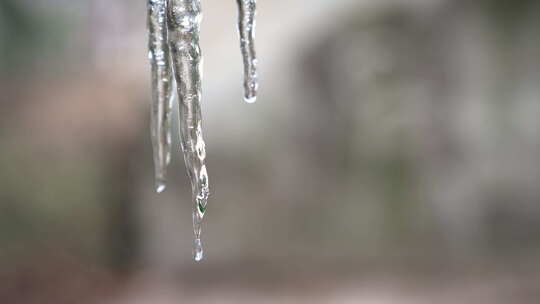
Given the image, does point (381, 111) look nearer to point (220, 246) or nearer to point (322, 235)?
point (322, 235)

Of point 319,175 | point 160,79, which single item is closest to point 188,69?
point 160,79

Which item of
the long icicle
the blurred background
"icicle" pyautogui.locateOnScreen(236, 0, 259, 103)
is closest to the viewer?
the long icicle

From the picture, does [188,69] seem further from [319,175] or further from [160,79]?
[319,175]

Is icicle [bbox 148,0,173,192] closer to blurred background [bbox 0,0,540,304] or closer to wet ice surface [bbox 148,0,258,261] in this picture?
wet ice surface [bbox 148,0,258,261]

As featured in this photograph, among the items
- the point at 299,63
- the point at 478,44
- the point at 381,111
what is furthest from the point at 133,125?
the point at 478,44

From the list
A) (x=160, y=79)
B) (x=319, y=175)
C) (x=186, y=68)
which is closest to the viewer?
(x=186, y=68)

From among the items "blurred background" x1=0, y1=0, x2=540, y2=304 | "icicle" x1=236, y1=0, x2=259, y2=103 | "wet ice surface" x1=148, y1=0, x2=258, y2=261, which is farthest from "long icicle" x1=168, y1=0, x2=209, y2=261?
"blurred background" x1=0, y1=0, x2=540, y2=304
